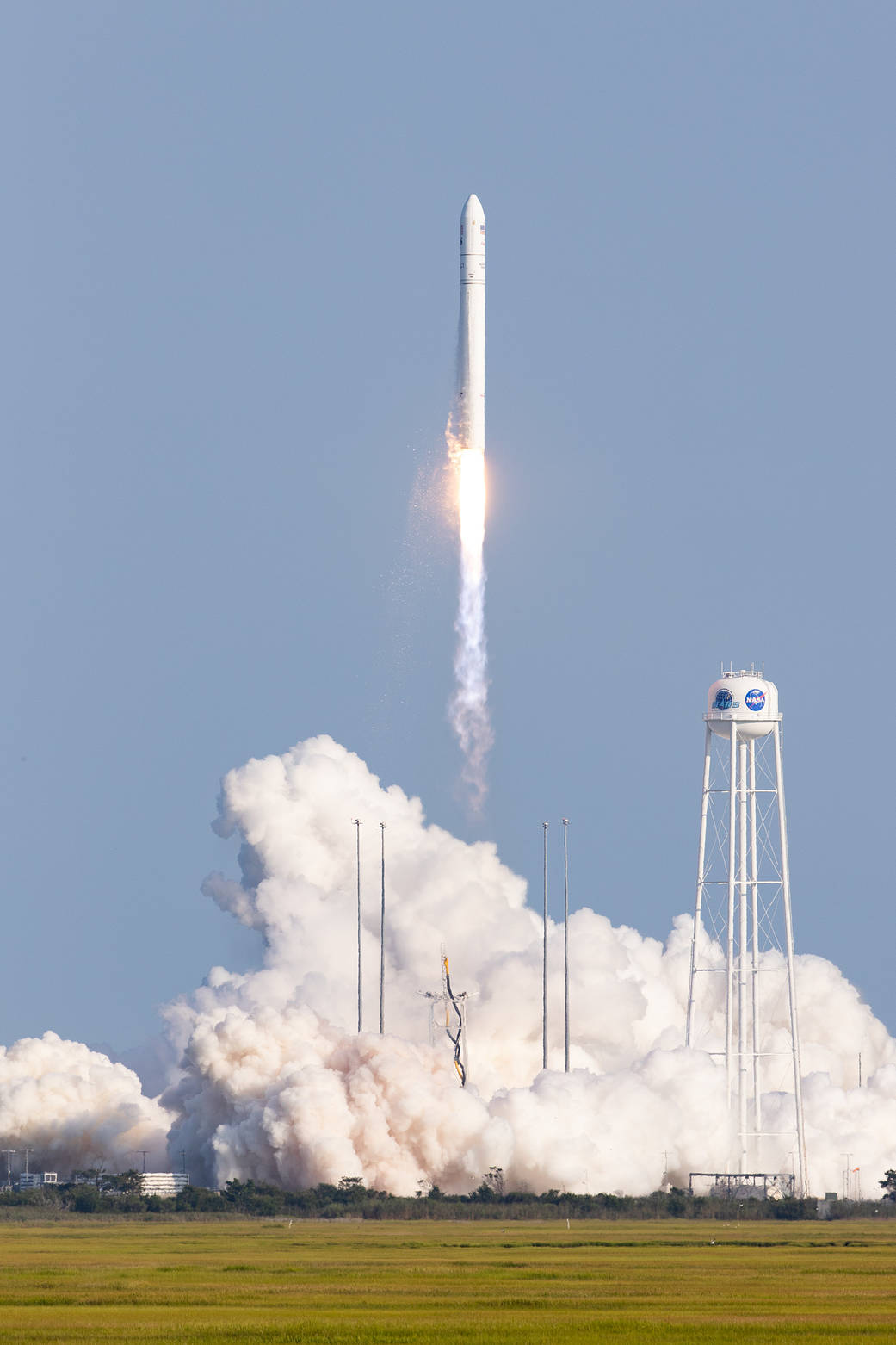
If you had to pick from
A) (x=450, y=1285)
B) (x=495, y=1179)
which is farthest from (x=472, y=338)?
(x=450, y=1285)

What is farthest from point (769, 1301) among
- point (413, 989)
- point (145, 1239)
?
point (413, 989)

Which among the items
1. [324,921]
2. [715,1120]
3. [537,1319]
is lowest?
[537,1319]

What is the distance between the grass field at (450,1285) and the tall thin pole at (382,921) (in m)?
19.7

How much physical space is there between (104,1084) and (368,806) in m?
16.5

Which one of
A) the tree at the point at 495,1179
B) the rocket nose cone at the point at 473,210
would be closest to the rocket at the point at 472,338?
the rocket nose cone at the point at 473,210

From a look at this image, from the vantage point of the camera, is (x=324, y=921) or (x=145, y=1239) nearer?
(x=145, y=1239)

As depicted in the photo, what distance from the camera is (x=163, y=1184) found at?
102 meters

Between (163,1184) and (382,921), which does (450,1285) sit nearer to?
(163,1184)

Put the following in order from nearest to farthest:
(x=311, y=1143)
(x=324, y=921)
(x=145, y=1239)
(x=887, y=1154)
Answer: (x=145, y=1239) < (x=311, y=1143) < (x=887, y=1154) < (x=324, y=921)

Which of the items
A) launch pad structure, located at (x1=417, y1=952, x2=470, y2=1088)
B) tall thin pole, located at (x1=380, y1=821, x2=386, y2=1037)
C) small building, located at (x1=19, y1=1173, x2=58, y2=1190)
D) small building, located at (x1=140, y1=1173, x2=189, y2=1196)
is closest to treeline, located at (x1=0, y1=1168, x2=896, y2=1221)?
small building, located at (x1=140, y1=1173, x2=189, y2=1196)

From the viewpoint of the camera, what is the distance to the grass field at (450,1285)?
181ft

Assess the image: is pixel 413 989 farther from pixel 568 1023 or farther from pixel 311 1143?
pixel 311 1143

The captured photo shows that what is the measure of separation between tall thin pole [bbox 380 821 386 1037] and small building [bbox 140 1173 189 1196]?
10376 mm

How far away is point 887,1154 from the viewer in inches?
4291
